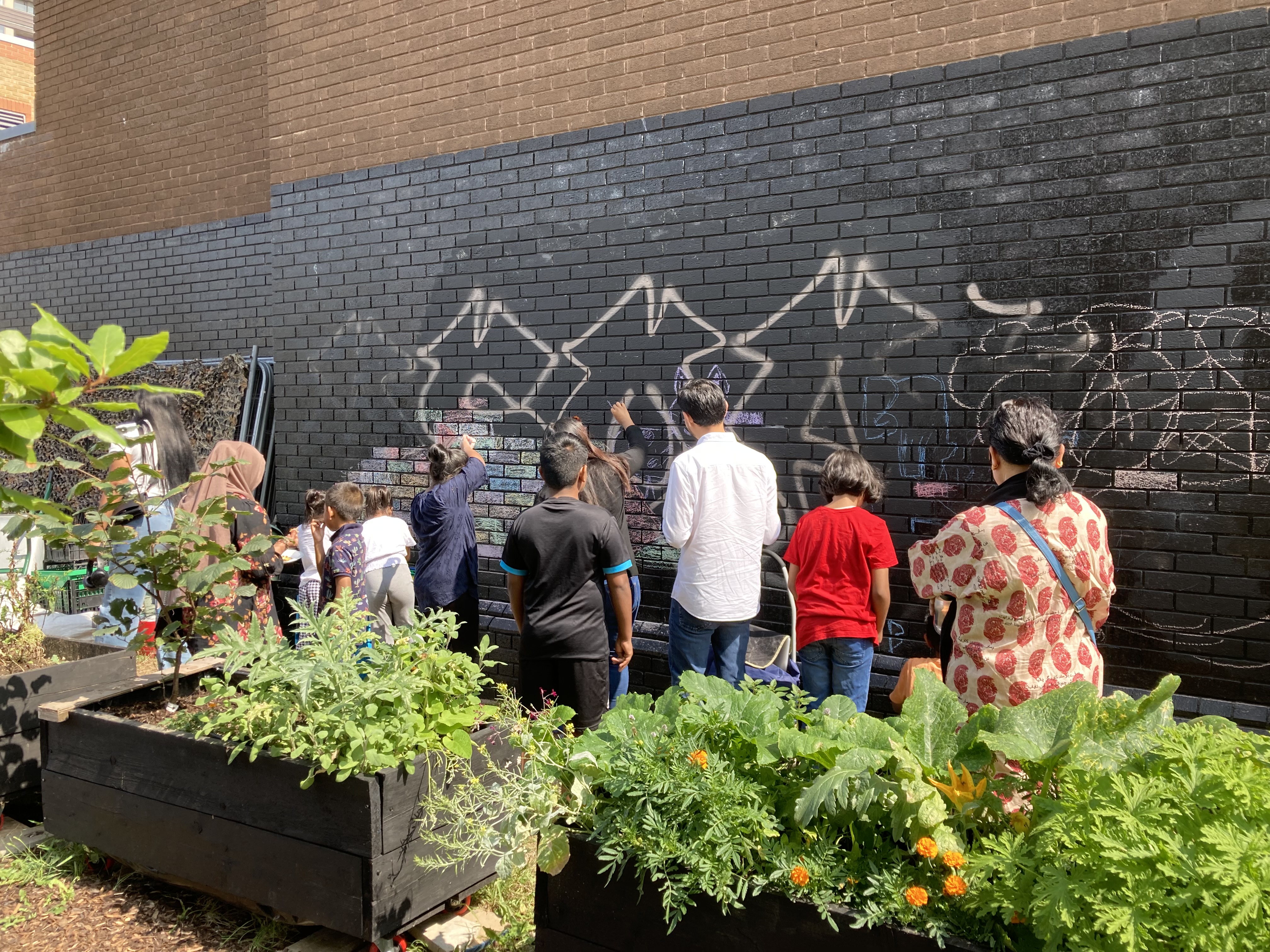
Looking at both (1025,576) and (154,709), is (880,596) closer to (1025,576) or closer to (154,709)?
(1025,576)

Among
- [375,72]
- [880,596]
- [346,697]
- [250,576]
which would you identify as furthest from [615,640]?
[375,72]

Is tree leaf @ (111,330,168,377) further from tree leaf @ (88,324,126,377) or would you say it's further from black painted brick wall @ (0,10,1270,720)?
black painted brick wall @ (0,10,1270,720)

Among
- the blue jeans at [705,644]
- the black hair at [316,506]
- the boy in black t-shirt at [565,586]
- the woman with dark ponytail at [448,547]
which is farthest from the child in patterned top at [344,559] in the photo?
the blue jeans at [705,644]

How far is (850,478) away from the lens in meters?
4.07

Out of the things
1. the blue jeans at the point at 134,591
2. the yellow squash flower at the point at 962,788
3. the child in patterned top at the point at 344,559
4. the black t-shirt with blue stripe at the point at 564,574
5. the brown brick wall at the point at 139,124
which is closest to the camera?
the yellow squash flower at the point at 962,788

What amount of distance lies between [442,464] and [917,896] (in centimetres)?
421

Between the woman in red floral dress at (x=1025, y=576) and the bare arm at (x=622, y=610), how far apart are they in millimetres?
1429

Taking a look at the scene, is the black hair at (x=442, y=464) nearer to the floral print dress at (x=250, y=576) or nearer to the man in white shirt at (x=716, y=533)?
the floral print dress at (x=250, y=576)

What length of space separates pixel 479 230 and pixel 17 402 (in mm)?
5327

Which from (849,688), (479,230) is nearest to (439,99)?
(479,230)

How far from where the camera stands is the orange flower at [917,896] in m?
1.70

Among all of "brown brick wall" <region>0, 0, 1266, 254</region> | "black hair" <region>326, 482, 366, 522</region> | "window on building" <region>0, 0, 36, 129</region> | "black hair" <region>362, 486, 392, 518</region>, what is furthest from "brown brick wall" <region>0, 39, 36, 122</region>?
"black hair" <region>362, 486, 392, 518</region>

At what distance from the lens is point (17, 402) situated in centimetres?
125

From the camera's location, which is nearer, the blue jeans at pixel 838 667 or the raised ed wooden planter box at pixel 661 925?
the raised ed wooden planter box at pixel 661 925
